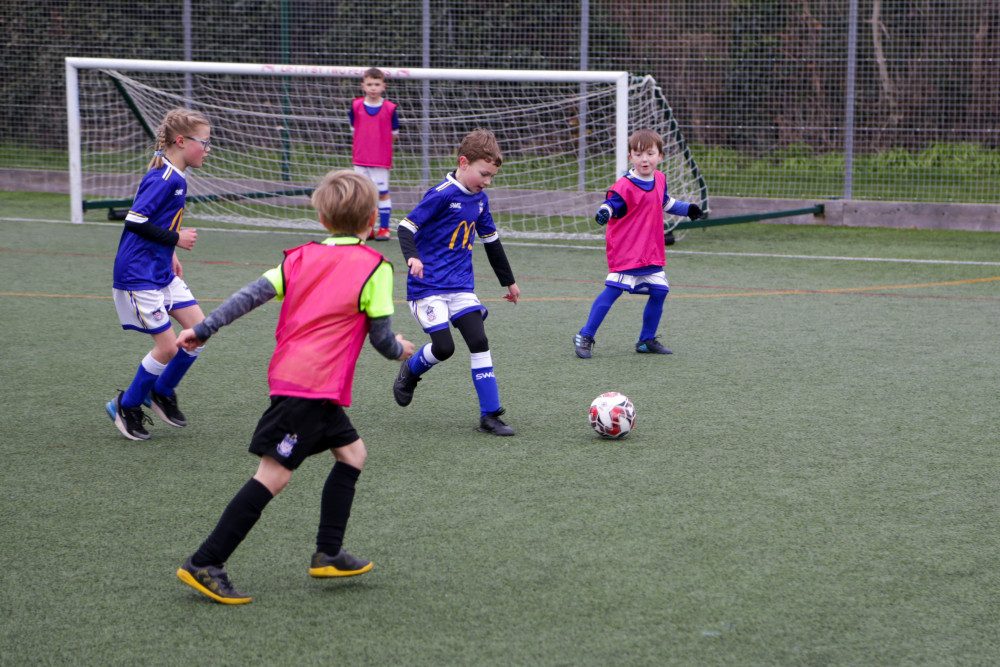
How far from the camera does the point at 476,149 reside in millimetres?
5059

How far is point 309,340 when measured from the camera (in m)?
3.19

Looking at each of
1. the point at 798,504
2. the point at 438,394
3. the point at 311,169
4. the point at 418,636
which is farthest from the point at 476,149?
the point at 311,169

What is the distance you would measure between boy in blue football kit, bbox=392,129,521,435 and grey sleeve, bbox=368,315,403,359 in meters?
1.79

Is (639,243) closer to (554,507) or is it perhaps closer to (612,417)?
(612,417)

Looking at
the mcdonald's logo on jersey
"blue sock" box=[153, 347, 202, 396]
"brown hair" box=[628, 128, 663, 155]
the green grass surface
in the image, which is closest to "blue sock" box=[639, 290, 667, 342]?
the green grass surface

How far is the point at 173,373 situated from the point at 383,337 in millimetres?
2151

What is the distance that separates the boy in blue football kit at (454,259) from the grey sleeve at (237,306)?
1874mm

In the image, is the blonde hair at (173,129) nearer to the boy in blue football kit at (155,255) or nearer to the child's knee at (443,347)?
the boy in blue football kit at (155,255)

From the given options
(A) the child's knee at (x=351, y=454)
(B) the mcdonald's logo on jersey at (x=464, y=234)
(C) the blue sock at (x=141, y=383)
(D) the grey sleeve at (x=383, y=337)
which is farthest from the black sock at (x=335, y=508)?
(B) the mcdonald's logo on jersey at (x=464, y=234)

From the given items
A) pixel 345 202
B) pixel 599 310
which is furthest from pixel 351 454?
pixel 599 310

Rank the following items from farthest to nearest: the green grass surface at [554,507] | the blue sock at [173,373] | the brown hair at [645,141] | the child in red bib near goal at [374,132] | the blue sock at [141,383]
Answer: the child in red bib near goal at [374,132], the brown hair at [645,141], the blue sock at [173,373], the blue sock at [141,383], the green grass surface at [554,507]

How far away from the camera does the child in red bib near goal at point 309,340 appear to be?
3150mm

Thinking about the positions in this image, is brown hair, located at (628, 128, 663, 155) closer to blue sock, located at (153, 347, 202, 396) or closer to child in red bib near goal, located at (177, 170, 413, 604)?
blue sock, located at (153, 347, 202, 396)

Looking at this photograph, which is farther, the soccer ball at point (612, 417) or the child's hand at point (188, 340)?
the soccer ball at point (612, 417)
